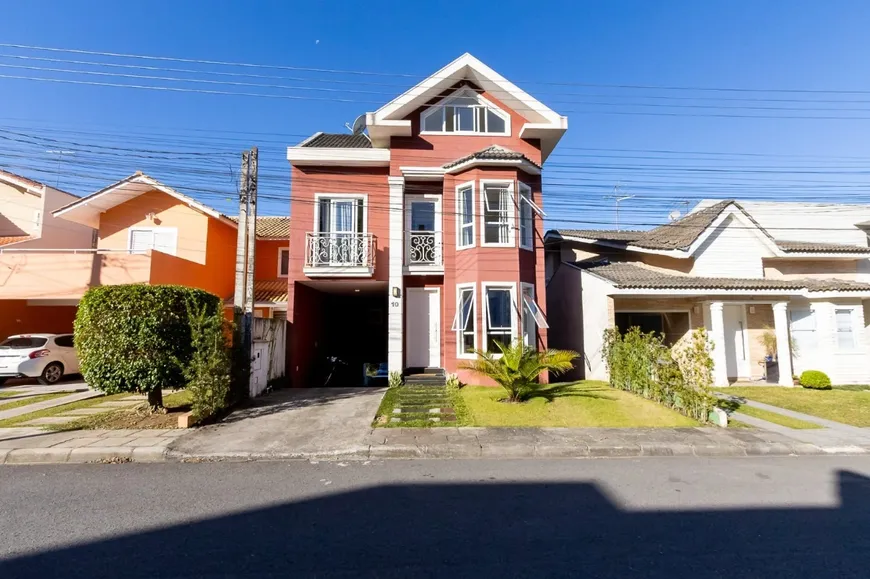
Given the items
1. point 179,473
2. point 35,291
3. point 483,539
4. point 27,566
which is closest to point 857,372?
point 483,539

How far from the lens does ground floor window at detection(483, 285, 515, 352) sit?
12.1 m

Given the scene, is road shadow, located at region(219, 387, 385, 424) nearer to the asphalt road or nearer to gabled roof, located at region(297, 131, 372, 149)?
the asphalt road

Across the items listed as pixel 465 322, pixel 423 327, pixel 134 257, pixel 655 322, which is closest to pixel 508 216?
pixel 465 322

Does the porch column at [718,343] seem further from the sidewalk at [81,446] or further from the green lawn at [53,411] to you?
the green lawn at [53,411]

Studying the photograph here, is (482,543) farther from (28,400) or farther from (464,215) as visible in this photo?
(28,400)

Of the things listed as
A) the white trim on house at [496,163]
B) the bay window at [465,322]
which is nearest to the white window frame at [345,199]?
the white trim on house at [496,163]

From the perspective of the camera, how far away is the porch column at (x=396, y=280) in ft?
41.5

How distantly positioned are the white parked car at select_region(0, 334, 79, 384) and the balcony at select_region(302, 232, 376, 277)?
26.4 feet

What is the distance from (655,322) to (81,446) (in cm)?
A: 1702

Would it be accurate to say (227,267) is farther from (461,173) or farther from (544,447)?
(544,447)

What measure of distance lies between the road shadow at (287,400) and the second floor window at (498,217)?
227 inches

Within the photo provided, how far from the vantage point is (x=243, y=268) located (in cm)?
1013

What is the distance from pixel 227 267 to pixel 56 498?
47.3 ft

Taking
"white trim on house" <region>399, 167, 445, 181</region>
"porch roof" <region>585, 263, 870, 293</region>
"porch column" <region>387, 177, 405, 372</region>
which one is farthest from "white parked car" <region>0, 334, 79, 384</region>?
"porch roof" <region>585, 263, 870, 293</region>
